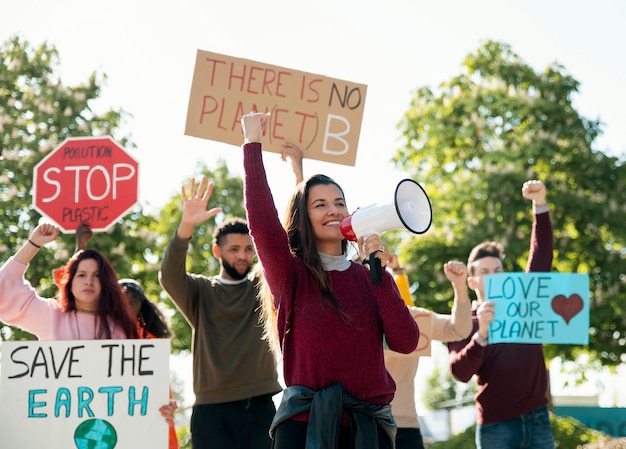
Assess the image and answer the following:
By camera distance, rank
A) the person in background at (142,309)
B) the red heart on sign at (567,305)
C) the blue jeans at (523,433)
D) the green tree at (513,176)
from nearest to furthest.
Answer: the blue jeans at (523,433)
the person in background at (142,309)
the red heart on sign at (567,305)
the green tree at (513,176)

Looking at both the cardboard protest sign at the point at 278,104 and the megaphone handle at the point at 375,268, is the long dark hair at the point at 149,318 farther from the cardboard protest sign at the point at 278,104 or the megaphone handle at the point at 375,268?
the megaphone handle at the point at 375,268

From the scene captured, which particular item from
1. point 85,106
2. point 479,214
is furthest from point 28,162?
point 479,214

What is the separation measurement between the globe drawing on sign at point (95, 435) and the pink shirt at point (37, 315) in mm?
542

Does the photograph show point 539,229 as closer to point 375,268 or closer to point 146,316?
point 146,316

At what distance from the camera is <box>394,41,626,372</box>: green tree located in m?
19.8

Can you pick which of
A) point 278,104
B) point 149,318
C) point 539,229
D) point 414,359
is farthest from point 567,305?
point 149,318

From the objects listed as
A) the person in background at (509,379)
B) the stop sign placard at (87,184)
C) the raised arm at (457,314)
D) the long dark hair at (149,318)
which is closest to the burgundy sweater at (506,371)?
the person in background at (509,379)

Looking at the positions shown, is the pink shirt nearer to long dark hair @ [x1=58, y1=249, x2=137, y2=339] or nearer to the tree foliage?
long dark hair @ [x1=58, y1=249, x2=137, y2=339]

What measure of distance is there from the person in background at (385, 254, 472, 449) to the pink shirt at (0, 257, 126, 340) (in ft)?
5.33

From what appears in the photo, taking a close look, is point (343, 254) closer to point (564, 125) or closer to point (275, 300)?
point (275, 300)

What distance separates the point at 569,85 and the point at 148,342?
17.8 metres

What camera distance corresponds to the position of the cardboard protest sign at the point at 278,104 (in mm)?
5883

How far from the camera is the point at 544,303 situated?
662 cm

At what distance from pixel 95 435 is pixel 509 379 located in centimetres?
268
